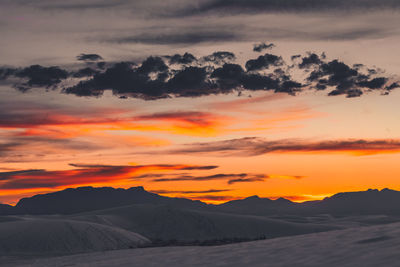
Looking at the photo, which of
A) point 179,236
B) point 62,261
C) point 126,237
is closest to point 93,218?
point 179,236

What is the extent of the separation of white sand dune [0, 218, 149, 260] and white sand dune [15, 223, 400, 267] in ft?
153

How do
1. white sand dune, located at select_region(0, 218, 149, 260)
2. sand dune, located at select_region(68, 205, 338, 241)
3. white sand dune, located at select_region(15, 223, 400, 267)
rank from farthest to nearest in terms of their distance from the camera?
sand dune, located at select_region(68, 205, 338, 241)
white sand dune, located at select_region(0, 218, 149, 260)
white sand dune, located at select_region(15, 223, 400, 267)

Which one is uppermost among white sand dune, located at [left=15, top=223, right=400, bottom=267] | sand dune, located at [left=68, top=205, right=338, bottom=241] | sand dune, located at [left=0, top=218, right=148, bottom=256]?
white sand dune, located at [left=15, top=223, right=400, bottom=267]

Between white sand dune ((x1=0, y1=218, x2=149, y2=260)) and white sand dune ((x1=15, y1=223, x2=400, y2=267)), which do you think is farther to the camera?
white sand dune ((x1=0, y1=218, x2=149, y2=260))

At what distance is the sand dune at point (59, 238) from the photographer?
67200 mm

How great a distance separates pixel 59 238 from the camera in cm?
7206

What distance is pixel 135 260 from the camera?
2031cm

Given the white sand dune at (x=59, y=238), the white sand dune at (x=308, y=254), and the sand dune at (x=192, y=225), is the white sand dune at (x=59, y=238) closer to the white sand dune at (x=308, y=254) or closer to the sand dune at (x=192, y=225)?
the sand dune at (x=192, y=225)

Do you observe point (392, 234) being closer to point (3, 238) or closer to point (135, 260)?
point (135, 260)

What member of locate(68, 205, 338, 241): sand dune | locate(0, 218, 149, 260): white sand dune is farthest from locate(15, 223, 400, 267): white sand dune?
locate(68, 205, 338, 241): sand dune

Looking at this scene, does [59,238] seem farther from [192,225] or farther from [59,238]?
[192,225]

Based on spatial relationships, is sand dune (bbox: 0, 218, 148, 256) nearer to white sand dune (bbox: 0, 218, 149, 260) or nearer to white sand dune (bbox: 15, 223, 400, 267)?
white sand dune (bbox: 0, 218, 149, 260)

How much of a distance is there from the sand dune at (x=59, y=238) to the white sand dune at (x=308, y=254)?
4678 centimetres

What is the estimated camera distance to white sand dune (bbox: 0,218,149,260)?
67188 millimetres
